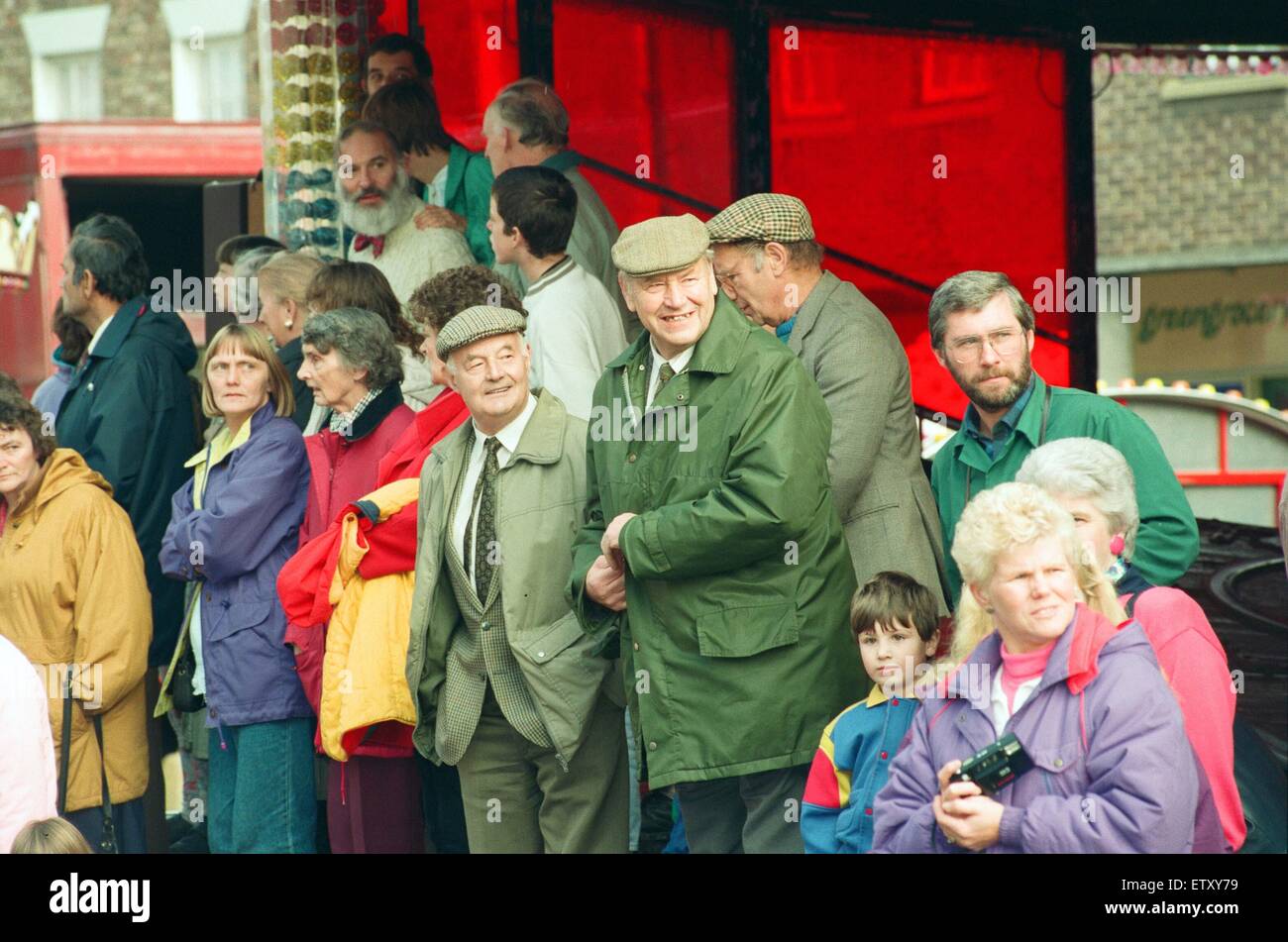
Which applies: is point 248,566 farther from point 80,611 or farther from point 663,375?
point 663,375

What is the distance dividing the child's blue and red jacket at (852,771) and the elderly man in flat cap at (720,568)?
0.21 metres

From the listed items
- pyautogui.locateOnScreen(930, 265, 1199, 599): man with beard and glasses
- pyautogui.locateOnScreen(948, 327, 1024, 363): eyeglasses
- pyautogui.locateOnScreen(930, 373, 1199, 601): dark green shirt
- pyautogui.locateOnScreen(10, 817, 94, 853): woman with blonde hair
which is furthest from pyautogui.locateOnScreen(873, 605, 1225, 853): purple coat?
pyautogui.locateOnScreen(10, 817, 94, 853): woman with blonde hair

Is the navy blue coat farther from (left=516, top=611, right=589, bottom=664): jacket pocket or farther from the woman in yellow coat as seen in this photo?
(left=516, top=611, right=589, bottom=664): jacket pocket

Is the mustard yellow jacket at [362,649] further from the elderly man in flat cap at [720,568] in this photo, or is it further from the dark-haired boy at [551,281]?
the elderly man in flat cap at [720,568]

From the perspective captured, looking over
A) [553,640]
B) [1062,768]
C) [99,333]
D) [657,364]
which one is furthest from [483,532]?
[99,333]

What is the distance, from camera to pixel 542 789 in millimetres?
5148

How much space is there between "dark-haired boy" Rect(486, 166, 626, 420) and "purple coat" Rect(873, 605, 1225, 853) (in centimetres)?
216

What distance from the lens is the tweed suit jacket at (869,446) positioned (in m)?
5.00

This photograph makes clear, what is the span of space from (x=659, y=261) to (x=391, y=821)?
77.6 inches

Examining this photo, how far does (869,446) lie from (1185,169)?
55.6ft

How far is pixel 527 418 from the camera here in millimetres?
5156

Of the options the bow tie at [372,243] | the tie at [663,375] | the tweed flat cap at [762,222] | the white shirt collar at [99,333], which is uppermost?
the bow tie at [372,243]

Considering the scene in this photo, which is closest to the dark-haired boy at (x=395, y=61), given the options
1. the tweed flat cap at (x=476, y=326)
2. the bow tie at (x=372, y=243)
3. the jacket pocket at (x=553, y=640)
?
the bow tie at (x=372, y=243)
